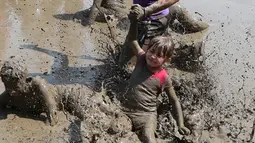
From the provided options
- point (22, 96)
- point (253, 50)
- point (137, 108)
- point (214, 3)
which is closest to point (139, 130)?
point (137, 108)

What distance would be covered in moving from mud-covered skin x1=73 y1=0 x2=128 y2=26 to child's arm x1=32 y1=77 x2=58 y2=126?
10.1ft

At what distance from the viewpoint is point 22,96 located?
4504mm

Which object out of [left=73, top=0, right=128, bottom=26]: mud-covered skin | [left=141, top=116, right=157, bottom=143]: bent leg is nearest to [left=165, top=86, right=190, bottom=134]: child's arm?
[left=141, top=116, right=157, bottom=143]: bent leg

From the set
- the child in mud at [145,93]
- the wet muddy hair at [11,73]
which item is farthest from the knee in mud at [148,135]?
the wet muddy hair at [11,73]

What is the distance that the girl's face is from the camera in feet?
13.3

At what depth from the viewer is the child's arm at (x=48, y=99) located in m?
4.41

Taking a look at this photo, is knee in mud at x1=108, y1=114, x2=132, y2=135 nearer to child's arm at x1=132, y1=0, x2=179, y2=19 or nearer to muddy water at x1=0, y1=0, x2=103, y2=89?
child's arm at x1=132, y1=0, x2=179, y2=19

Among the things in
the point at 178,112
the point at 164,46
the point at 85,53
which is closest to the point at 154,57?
the point at 164,46

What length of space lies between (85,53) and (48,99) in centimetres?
207

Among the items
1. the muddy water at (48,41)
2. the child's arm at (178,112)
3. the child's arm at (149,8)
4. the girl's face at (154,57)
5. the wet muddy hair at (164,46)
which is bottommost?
the muddy water at (48,41)

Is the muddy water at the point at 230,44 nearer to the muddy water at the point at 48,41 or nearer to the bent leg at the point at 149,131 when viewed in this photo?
Answer: the bent leg at the point at 149,131

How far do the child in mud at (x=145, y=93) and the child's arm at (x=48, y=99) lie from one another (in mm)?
683

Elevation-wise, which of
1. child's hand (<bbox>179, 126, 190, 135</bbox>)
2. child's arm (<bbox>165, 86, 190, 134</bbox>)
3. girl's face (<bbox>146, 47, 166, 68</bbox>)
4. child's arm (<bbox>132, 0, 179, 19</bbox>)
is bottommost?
child's hand (<bbox>179, 126, 190, 135</bbox>)

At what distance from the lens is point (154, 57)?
161 inches
